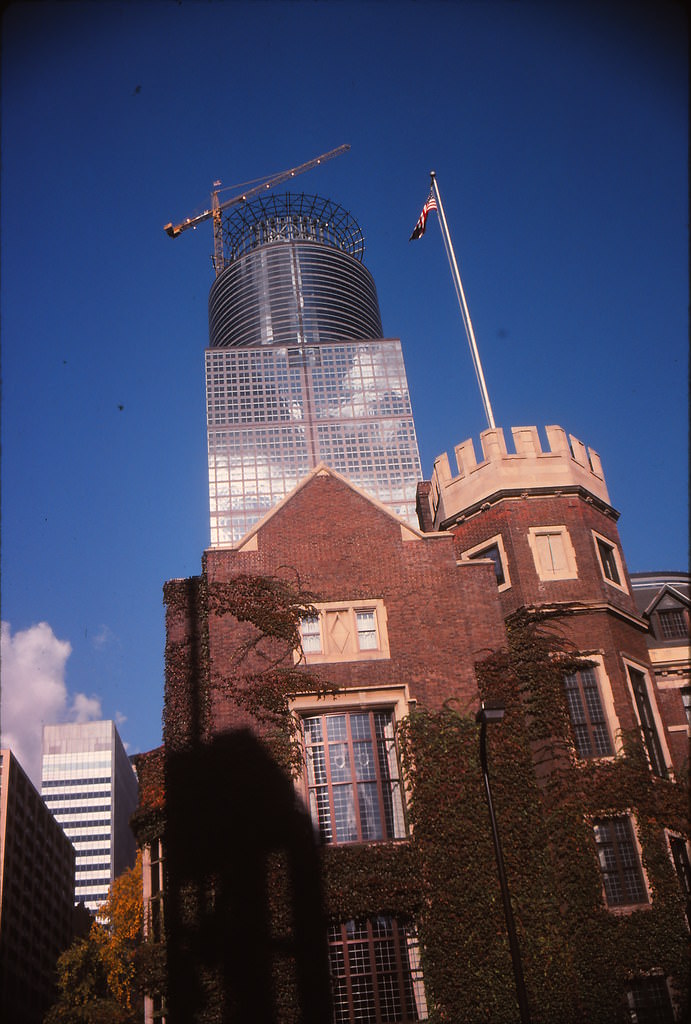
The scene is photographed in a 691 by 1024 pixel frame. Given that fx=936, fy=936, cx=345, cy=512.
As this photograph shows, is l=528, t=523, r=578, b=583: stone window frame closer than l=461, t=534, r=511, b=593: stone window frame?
Yes

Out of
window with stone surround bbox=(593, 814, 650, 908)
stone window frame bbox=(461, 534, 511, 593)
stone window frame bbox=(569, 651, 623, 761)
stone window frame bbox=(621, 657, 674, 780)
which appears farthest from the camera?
stone window frame bbox=(461, 534, 511, 593)

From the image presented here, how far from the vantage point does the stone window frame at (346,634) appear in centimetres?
2642

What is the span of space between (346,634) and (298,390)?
14323cm

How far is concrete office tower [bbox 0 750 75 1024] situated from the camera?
10412 centimetres

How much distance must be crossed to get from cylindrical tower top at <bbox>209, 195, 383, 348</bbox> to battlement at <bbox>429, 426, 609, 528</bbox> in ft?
484

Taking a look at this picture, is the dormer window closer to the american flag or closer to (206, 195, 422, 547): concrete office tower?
the american flag

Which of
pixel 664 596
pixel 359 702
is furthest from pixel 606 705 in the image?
pixel 664 596

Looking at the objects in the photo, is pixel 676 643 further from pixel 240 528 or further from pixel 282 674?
pixel 240 528

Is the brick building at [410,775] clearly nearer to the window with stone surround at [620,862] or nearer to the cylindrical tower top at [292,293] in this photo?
the window with stone surround at [620,862]

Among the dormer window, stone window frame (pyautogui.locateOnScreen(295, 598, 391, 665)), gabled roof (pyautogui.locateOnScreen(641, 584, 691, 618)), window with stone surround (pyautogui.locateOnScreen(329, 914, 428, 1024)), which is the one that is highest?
gabled roof (pyautogui.locateOnScreen(641, 584, 691, 618))

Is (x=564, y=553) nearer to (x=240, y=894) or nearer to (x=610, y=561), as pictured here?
(x=610, y=561)

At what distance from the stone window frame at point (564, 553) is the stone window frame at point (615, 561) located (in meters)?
0.93

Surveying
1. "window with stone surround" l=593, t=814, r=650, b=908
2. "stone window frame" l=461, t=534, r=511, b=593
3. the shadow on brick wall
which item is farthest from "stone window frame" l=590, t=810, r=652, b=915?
the shadow on brick wall

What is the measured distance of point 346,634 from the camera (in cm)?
2677
